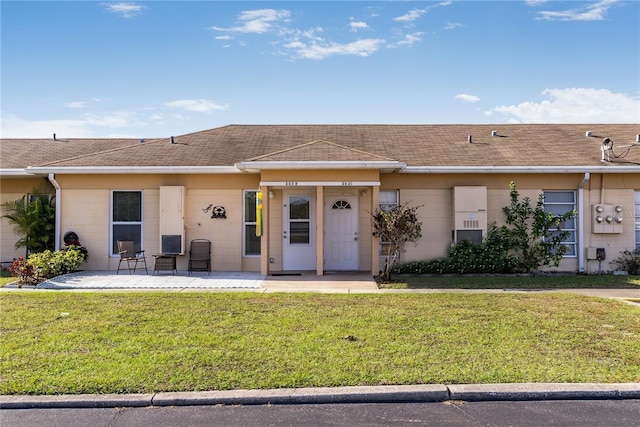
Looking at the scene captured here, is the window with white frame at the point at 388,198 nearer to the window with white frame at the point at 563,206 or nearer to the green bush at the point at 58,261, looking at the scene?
the window with white frame at the point at 563,206

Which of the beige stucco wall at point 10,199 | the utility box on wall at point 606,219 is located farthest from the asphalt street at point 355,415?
the beige stucco wall at point 10,199

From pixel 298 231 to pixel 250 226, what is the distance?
1322 mm

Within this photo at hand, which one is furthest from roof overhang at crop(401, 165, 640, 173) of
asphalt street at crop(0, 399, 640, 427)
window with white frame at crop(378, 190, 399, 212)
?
asphalt street at crop(0, 399, 640, 427)

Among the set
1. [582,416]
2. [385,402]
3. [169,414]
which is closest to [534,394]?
[582,416]

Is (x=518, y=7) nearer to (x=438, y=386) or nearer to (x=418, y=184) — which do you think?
(x=418, y=184)

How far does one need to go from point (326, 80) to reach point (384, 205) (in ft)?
15.8

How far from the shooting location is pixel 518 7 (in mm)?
12594

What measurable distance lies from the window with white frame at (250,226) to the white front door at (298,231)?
791mm

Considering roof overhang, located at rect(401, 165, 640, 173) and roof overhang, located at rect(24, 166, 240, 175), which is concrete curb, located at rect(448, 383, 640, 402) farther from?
roof overhang, located at rect(24, 166, 240, 175)

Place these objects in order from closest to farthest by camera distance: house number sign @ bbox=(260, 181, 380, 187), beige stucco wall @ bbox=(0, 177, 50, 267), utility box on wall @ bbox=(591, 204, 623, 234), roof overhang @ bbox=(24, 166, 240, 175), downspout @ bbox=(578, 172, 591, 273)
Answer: house number sign @ bbox=(260, 181, 380, 187)
roof overhang @ bbox=(24, 166, 240, 175)
utility box on wall @ bbox=(591, 204, 623, 234)
downspout @ bbox=(578, 172, 591, 273)
beige stucco wall @ bbox=(0, 177, 50, 267)

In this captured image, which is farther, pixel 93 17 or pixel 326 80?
pixel 326 80

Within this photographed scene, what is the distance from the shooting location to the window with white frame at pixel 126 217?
13883mm

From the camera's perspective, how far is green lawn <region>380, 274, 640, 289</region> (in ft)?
36.7

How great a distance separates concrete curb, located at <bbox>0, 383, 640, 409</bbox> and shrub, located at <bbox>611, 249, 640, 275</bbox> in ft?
32.5
